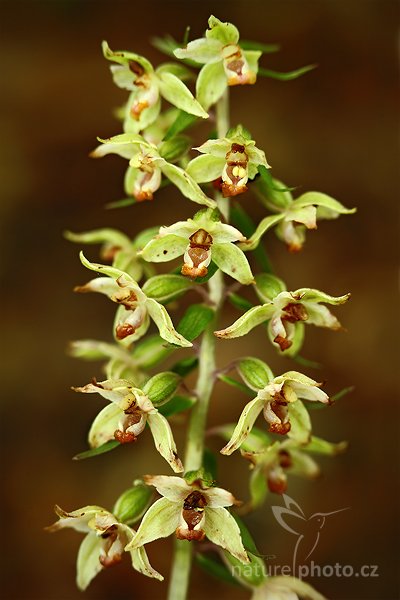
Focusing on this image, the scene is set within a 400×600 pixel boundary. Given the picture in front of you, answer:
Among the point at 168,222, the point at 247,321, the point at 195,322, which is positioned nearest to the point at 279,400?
the point at 247,321

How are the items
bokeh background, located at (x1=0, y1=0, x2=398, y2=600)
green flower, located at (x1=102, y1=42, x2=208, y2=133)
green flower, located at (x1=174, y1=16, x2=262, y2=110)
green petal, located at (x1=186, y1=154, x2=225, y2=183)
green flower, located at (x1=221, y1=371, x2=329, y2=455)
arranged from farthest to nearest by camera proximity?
bokeh background, located at (x1=0, y1=0, x2=398, y2=600) → green flower, located at (x1=102, y1=42, x2=208, y2=133) → green flower, located at (x1=174, y1=16, x2=262, y2=110) → green petal, located at (x1=186, y1=154, x2=225, y2=183) → green flower, located at (x1=221, y1=371, x2=329, y2=455)

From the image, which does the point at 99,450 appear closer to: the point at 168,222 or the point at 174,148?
the point at 174,148

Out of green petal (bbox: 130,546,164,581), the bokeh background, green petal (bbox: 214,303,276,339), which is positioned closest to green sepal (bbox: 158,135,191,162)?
green petal (bbox: 214,303,276,339)

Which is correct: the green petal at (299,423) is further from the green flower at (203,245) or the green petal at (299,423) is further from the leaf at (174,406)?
the green flower at (203,245)

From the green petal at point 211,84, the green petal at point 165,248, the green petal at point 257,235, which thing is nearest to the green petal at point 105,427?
the green petal at point 165,248

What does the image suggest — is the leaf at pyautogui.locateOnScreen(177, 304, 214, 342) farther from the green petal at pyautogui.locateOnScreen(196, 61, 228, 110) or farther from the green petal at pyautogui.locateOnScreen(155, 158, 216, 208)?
the green petal at pyautogui.locateOnScreen(196, 61, 228, 110)
